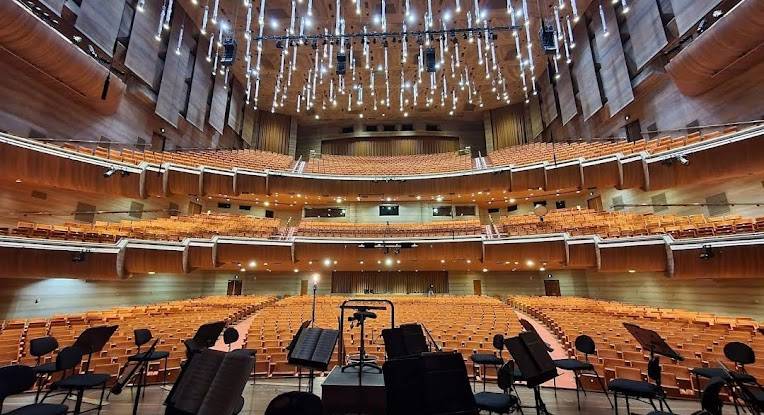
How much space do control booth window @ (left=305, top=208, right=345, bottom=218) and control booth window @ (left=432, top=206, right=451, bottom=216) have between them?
16.6 ft

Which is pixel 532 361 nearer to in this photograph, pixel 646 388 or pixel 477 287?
pixel 646 388

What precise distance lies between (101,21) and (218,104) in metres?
6.87

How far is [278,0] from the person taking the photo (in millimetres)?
13969

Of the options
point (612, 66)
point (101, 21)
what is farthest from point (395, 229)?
point (101, 21)

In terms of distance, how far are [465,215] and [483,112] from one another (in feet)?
29.2

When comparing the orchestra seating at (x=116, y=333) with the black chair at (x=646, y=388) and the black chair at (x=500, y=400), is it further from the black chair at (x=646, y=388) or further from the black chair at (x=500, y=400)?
the black chair at (x=646, y=388)

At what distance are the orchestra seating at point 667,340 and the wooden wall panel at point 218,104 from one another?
17713 millimetres

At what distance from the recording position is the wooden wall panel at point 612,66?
13844mm

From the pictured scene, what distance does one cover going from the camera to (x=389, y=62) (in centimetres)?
Result: 1755

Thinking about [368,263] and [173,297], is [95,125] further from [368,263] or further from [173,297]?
[368,263]

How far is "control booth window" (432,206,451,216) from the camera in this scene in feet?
61.3

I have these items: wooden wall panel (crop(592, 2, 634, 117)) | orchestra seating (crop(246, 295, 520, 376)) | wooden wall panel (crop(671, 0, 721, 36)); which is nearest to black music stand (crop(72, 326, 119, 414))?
orchestra seating (crop(246, 295, 520, 376))

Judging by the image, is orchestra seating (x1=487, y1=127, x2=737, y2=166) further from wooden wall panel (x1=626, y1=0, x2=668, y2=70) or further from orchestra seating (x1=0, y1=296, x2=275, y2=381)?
orchestra seating (x1=0, y1=296, x2=275, y2=381)

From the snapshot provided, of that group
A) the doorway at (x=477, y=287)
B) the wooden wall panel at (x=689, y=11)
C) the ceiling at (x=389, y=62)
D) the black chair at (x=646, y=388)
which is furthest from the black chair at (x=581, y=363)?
the doorway at (x=477, y=287)
